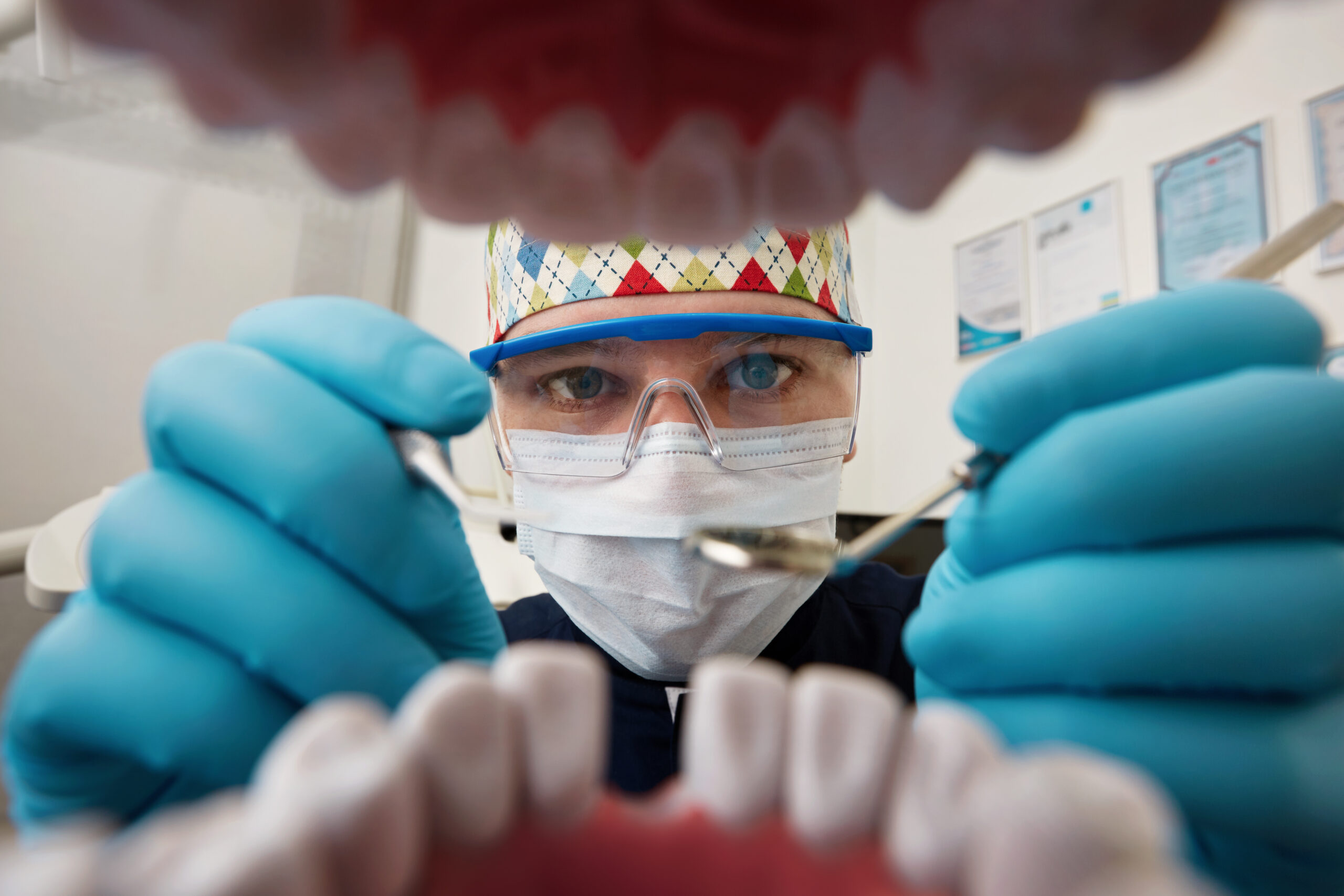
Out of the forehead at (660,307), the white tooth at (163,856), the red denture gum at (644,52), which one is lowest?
the white tooth at (163,856)

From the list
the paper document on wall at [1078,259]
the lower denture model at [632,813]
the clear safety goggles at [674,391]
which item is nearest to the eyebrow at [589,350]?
the clear safety goggles at [674,391]

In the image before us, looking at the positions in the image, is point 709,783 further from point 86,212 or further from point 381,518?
point 86,212

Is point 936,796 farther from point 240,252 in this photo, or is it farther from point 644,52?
point 240,252

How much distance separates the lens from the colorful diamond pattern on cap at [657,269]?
743 millimetres

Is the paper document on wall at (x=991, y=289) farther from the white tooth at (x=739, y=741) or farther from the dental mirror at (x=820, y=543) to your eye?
the white tooth at (x=739, y=741)

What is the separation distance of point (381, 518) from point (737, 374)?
0.44 m

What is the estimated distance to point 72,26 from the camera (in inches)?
6.3

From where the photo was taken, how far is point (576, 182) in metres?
0.23

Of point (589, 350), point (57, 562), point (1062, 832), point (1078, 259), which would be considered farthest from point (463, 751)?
point (1078, 259)

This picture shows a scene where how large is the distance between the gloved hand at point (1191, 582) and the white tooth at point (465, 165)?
1.00ft

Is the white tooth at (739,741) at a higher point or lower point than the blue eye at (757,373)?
lower

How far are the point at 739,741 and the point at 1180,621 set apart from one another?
0.89 feet

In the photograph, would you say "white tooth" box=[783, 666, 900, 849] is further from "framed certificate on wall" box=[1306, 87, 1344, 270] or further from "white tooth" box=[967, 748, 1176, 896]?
"framed certificate on wall" box=[1306, 87, 1344, 270]

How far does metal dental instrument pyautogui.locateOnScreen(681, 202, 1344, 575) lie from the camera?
0.35 m
